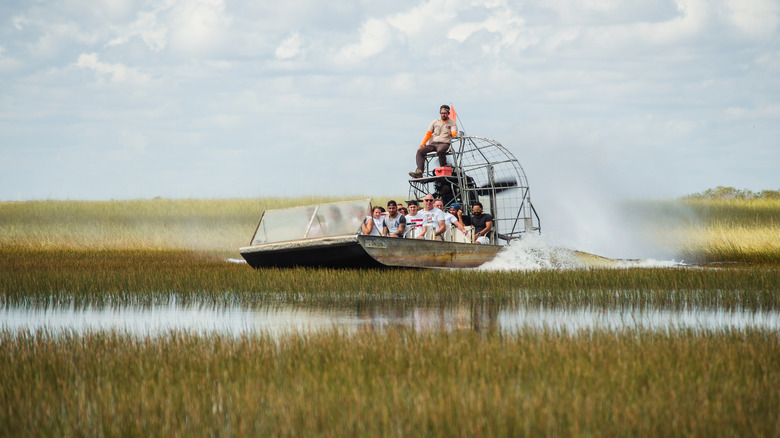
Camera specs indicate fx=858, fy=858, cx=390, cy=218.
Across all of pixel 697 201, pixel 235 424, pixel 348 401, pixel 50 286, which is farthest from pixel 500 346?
pixel 697 201

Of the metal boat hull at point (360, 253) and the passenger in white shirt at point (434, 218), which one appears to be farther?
the passenger in white shirt at point (434, 218)

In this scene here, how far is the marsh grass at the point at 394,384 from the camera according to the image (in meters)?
5.58

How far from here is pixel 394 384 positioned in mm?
6453

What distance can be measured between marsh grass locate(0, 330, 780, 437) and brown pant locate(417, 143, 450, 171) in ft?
39.1

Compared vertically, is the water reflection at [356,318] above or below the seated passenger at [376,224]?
below

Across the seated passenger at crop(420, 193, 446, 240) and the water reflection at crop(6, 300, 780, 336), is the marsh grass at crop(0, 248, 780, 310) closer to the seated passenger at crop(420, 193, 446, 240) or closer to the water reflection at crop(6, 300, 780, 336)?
the water reflection at crop(6, 300, 780, 336)

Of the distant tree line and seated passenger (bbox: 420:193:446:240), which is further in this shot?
the distant tree line

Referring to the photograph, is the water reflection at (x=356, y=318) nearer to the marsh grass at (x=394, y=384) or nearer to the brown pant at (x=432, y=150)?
the marsh grass at (x=394, y=384)

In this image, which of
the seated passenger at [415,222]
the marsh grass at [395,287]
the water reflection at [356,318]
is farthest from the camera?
the seated passenger at [415,222]

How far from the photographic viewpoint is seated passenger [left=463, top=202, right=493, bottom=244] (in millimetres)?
20531

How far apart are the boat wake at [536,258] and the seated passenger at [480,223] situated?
0.57 metres

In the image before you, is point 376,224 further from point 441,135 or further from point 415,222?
point 441,135

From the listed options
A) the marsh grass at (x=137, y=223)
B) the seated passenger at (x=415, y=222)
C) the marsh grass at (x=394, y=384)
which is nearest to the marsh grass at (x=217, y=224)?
the marsh grass at (x=137, y=223)

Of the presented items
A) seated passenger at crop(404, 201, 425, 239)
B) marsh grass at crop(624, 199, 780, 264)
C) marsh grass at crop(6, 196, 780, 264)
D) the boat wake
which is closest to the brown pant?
seated passenger at crop(404, 201, 425, 239)
